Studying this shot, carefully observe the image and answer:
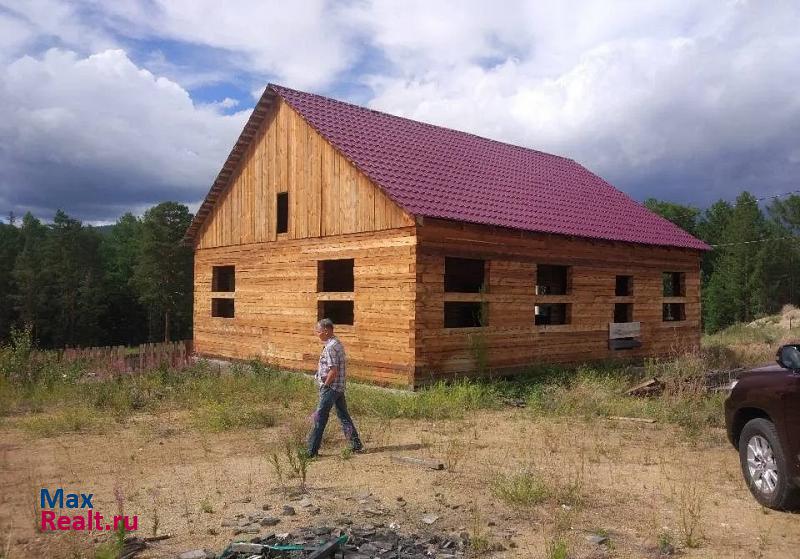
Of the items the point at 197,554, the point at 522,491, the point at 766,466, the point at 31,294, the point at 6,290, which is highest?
the point at 6,290

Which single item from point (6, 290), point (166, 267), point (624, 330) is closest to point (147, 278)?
point (166, 267)

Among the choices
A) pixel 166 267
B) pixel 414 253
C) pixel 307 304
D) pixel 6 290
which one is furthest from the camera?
pixel 6 290

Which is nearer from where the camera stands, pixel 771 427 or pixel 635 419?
pixel 771 427

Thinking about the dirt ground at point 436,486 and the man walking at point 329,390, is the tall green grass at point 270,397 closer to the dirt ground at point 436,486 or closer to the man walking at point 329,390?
the dirt ground at point 436,486

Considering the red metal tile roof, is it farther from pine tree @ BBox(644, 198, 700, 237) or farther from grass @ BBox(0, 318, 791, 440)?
pine tree @ BBox(644, 198, 700, 237)

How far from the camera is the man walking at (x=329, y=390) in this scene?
8031 millimetres

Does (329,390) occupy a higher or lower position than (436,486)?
higher

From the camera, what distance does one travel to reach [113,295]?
5159cm

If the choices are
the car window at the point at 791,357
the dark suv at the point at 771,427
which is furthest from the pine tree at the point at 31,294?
the car window at the point at 791,357

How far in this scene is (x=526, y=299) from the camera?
1464 cm

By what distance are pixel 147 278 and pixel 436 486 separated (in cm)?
4521

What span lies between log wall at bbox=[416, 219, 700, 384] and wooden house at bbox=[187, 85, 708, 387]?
36 millimetres

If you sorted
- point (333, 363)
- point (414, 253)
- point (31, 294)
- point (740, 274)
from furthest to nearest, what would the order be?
point (740, 274) < point (31, 294) < point (414, 253) < point (333, 363)

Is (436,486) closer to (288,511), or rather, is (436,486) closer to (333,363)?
(288,511)
